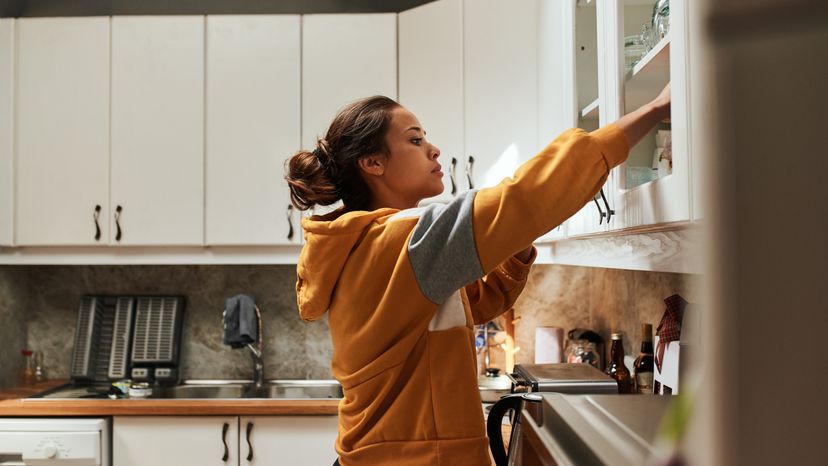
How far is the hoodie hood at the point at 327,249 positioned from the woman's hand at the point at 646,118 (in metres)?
0.44

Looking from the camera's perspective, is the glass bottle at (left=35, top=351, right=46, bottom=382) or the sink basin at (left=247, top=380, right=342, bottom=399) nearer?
the sink basin at (left=247, top=380, right=342, bottom=399)

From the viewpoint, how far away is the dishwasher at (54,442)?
2.36m

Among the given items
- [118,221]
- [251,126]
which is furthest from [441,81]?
[118,221]

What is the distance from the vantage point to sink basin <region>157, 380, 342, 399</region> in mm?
2793

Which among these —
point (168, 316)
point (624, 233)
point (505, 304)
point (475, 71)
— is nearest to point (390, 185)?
point (505, 304)

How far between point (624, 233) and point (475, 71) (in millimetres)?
1304

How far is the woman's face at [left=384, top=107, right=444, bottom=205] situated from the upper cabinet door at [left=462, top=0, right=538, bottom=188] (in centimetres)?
104

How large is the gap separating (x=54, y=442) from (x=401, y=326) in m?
1.84

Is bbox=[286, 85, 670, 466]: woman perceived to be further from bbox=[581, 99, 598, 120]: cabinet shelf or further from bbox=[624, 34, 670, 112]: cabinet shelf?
bbox=[581, 99, 598, 120]: cabinet shelf

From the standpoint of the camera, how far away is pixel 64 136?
262cm

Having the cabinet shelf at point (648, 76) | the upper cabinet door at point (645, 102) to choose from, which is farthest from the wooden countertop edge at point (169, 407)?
the cabinet shelf at point (648, 76)

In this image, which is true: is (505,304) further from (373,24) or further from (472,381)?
(373,24)

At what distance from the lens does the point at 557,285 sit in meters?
2.76

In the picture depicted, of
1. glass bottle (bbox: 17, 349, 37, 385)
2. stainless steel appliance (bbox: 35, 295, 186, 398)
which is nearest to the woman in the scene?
stainless steel appliance (bbox: 35, 295, 186, 398)
